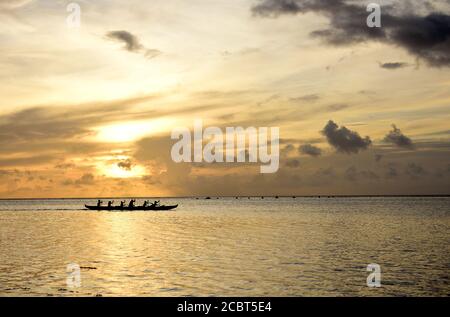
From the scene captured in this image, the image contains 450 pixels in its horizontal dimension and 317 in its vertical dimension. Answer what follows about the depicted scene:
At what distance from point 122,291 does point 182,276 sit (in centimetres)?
666

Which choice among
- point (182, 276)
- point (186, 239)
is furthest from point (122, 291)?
point (186, 239)

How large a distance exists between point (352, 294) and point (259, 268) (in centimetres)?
1090

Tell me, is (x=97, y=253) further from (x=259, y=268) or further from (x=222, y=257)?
(x=259, y=268)

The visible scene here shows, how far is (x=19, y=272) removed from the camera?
39.7m

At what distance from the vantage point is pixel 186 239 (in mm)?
67062

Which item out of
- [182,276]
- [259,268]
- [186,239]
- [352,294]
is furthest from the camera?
[186,239]
